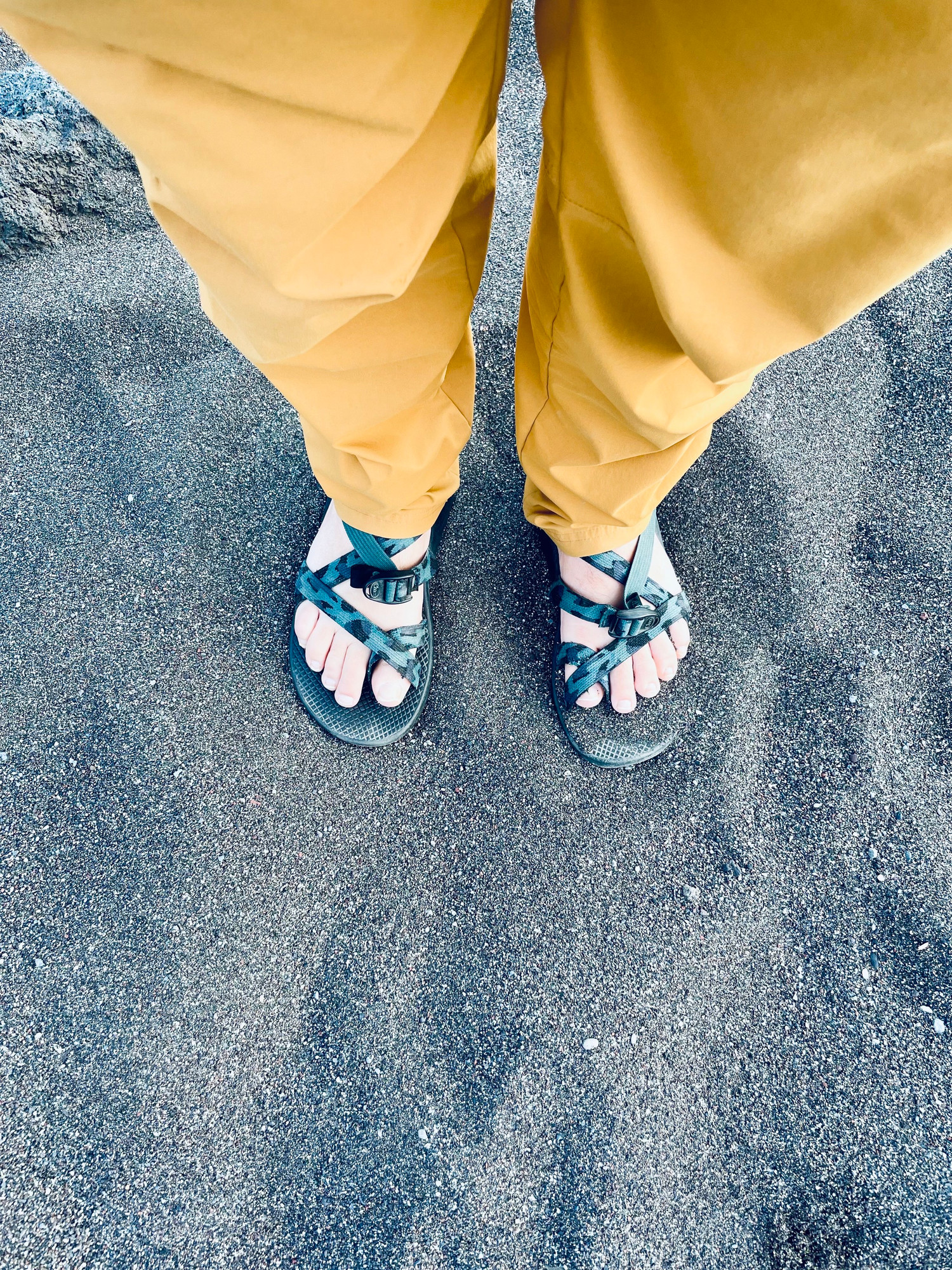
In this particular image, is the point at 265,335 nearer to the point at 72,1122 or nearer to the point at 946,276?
the point at 72,1122

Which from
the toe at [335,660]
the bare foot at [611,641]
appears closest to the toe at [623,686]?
the bare foot at [611,641]

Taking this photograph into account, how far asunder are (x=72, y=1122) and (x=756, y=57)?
1264 millimetres

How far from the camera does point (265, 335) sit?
21.5 inches

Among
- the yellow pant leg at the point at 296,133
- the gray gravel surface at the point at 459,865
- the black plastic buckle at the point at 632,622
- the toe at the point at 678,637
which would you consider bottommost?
the gray gravel surface at the point at 459,865

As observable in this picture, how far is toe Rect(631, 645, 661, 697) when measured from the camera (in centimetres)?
107

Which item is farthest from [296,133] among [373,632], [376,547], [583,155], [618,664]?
[618,664]

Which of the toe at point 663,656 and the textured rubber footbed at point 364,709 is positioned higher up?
the toe at point 663,656

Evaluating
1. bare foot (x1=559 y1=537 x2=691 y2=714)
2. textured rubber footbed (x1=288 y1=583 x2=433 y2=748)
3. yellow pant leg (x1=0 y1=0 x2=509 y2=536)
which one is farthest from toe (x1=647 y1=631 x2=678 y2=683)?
yellow pant leg (x1=0 y1=0 x2=509 y2=536)

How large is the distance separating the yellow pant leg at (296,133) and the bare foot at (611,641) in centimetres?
50

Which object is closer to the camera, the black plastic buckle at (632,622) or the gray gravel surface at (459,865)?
the gray gravel surface at (459,865)

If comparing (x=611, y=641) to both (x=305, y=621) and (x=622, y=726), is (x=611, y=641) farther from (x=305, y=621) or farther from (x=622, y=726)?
(x=305, y=621)

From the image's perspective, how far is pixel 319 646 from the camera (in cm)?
107

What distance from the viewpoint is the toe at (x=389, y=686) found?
3.43ft

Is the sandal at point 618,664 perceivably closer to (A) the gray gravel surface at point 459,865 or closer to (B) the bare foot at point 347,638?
(A) the gray gravel surface at point 459,865
